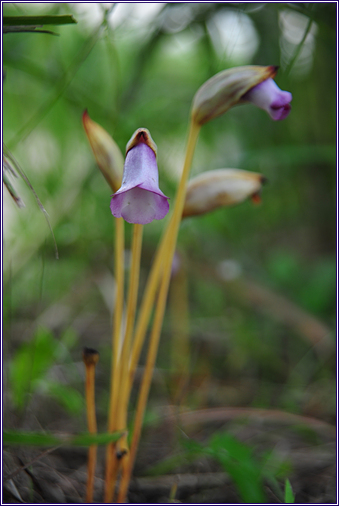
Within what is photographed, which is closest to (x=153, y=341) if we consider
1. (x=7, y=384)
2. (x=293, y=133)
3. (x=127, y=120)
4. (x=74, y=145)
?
(x=7, y=384)

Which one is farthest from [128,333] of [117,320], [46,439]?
[46,439]

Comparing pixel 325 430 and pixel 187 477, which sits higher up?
pixel 325 430

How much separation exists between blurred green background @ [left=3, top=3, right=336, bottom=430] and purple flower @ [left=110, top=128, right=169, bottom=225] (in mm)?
480

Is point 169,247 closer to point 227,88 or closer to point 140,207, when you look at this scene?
point 140,207

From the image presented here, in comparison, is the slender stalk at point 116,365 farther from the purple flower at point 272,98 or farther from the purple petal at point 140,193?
the purple flower at point 272,98

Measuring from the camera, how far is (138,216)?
1.34 ft

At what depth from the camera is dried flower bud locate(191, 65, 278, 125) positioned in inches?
17.6

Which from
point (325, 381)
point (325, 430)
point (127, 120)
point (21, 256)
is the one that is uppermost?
point (127, 120)

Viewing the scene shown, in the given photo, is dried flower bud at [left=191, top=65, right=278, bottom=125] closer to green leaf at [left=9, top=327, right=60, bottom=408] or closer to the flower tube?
the flower tube

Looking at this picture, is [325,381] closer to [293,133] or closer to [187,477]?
[187,477]

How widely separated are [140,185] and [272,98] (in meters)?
0.22

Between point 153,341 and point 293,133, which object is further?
point 293,133

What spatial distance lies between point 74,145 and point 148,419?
3.16ft

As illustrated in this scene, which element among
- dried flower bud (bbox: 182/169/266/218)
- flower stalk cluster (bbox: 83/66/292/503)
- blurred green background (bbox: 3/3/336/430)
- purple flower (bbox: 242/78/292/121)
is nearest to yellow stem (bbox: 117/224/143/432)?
flower stalk cluster (bbox: 83/66/292/503)
